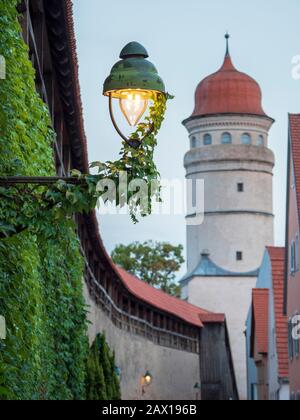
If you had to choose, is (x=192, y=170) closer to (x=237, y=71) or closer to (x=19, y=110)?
(x=237, y=71)

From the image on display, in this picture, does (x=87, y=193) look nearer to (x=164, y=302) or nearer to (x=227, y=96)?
(x=164, y=302)

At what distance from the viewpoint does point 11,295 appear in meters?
11.9

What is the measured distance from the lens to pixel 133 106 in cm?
956

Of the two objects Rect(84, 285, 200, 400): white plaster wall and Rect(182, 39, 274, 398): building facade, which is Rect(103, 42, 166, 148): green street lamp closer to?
Rect(84, 285, 200, 400): white plaster wall

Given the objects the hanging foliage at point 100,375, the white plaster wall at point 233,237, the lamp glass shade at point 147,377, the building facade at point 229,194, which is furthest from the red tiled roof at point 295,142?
the white plaster wall at point 233,237

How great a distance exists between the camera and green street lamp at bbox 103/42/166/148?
9.52m

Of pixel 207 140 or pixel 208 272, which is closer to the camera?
pixel 208 272

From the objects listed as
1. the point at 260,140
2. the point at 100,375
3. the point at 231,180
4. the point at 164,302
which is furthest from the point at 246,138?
the point at 100,375

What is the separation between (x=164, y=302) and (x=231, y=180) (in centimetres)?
4031

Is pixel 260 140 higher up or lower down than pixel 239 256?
higher up

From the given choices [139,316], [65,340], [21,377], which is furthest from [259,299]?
[21,377]
